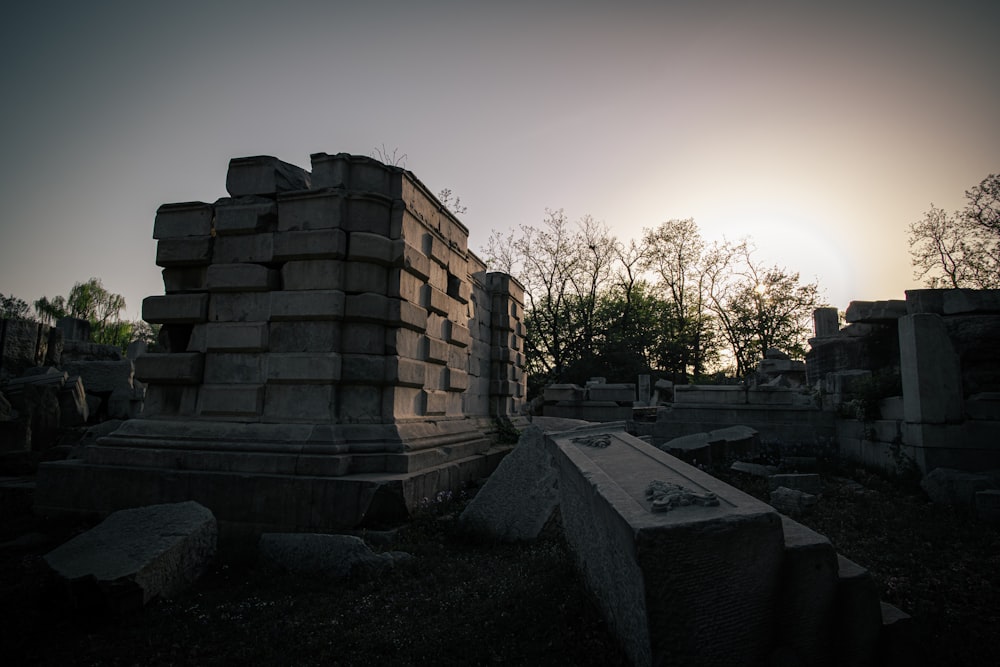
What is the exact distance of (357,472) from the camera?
5410 mm

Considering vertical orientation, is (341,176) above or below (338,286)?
above

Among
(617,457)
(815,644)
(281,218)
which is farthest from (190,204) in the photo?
(815,644)

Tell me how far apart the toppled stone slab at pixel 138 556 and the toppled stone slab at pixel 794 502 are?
20.8ft

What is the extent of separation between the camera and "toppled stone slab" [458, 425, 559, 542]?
500 centimetres

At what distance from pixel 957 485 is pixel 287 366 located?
28.0 ft

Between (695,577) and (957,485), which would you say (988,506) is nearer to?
(957,485)

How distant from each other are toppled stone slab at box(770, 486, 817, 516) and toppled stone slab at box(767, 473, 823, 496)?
93cm

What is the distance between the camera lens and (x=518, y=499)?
16.8ft

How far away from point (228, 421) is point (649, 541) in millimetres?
5200

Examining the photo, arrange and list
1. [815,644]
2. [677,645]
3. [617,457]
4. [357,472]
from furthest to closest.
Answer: [357,472] → [617,457] → [815,644] → [677,645]

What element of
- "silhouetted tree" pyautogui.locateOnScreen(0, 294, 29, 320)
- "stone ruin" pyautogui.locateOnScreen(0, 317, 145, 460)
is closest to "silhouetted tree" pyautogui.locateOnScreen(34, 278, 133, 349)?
"silhouetted tree" pyautogui.locateOnScreen(0, 294, 29, 320)

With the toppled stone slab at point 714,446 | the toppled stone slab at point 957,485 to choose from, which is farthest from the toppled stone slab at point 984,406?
the toppled stone slab at point 714,446

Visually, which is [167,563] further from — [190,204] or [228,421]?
[190,204]

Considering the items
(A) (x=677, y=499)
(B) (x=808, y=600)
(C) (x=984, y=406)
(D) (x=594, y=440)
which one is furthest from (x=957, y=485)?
(A) (x=677, y=499)
